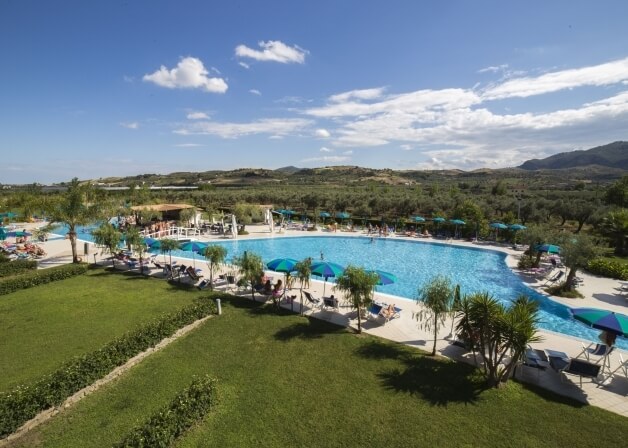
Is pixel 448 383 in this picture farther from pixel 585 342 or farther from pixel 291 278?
pixel 291 278

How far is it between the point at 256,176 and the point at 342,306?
454ft

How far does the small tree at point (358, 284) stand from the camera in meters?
11.3

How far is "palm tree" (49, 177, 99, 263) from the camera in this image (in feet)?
68.6

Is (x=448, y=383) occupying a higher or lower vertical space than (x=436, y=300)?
lower

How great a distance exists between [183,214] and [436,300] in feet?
102

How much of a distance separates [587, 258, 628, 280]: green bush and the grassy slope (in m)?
15.4

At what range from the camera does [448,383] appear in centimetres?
887

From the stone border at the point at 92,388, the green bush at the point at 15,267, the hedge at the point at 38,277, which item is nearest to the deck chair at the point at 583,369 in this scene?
the stone border at the point at 92,388

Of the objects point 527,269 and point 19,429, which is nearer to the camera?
point 19,429

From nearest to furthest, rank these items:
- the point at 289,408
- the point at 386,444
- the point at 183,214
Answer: the point at 386,444 < the point at 289,408 < the point at 183,214

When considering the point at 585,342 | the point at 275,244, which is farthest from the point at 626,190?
the point at 275,244

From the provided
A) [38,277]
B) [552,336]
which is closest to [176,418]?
[552,336]

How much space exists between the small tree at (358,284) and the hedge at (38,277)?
54.1ft

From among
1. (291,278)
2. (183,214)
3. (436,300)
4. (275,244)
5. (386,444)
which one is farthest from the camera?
(183,214)
